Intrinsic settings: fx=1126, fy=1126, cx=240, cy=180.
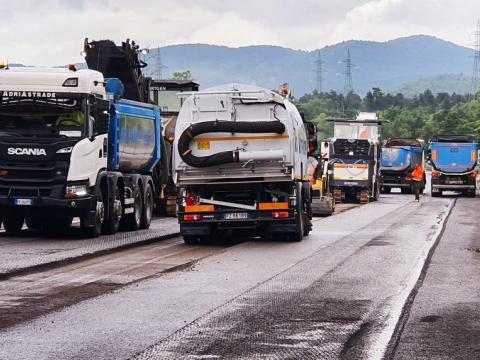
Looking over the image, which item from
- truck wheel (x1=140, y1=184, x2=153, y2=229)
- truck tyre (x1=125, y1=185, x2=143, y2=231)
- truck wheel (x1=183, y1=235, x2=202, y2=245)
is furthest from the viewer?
truck wheel (x1=140, y1=184, x2=153, y2=229)

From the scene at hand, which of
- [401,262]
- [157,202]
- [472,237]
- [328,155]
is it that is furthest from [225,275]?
[328,155]

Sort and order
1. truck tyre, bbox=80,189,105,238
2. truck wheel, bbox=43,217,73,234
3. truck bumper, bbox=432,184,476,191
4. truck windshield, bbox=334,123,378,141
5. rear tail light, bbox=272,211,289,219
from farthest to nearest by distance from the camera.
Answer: truck bumper, bbox=432,184,476,191
truck windshield, bbox=334,123,378,141
truck wheel, bbox=43,217,73,234
truck tyre, bbox=80,189,105,238
rear tail light, bbox=272,211,289,219

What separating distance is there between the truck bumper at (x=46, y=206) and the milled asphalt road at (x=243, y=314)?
12.4ft

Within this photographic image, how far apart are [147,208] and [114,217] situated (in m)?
2.93

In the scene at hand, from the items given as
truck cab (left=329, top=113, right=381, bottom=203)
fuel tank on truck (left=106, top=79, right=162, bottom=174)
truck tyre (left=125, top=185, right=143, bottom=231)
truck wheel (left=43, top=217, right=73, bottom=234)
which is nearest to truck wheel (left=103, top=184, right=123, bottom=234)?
fuel tank on truck (left=106, top=79, right=162, bottom=174)

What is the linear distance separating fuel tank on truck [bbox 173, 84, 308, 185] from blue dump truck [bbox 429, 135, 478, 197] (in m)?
39.7

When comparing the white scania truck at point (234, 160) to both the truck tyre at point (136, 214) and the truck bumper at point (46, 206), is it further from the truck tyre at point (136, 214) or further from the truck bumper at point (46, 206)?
the truck tyre at point (136, 214)

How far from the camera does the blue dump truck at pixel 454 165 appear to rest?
60250 mm

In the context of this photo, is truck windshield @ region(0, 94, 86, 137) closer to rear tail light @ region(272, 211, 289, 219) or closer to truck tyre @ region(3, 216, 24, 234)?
truck tyre @ region(3, 216, 24, 234)

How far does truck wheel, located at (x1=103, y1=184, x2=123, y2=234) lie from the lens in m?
23.4

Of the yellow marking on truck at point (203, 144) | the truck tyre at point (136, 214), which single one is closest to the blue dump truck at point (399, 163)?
the truck tyre at point (136, 214)

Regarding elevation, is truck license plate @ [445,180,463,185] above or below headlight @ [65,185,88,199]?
below

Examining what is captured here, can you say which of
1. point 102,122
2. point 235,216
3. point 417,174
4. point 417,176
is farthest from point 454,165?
point 102,122

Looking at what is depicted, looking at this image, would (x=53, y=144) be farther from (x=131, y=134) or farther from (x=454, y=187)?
(x=454, y=187)
